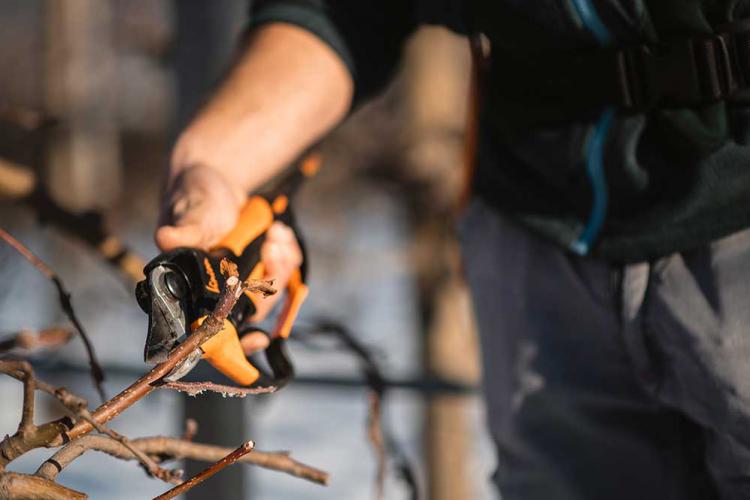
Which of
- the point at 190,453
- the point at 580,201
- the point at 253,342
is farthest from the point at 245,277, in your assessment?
the point at 580,201

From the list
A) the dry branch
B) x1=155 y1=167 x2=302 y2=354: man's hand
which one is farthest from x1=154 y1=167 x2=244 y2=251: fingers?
the dry branch

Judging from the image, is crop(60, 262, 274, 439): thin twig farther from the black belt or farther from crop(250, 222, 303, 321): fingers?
the black belt

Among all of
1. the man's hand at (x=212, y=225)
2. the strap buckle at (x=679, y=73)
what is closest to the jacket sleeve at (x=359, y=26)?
the man's hand at (x=212, y=225)

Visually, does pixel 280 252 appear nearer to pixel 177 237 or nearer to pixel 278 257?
pixel 278 257

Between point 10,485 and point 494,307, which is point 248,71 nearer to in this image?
point 494,307

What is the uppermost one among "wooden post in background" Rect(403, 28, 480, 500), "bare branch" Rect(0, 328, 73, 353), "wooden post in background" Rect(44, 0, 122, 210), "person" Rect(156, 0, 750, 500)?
"wooden post in background" Rect(44, 0, 122, 210)

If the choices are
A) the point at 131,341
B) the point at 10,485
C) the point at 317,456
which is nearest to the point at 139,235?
the point at 131,341

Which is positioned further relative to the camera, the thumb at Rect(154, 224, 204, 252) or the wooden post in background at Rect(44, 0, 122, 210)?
the wooden post in background at Rect(44, 0, 122, 210)
